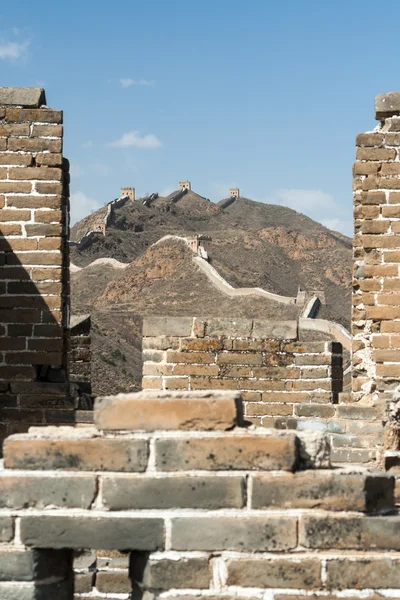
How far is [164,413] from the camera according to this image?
293 cm

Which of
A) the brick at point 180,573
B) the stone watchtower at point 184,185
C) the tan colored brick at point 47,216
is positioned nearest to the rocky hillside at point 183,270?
the stone watchtower at point 184,185

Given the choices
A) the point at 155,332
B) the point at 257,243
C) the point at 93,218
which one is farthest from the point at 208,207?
the point at 155,332

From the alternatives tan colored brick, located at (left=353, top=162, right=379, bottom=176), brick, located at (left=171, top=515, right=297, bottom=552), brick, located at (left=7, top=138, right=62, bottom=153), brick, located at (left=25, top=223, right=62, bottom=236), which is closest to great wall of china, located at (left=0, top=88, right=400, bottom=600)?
brick, located at (left=171, top=515, right=297, bottom=552)

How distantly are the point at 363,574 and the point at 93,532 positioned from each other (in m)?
0.78

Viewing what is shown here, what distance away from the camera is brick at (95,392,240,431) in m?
2.92

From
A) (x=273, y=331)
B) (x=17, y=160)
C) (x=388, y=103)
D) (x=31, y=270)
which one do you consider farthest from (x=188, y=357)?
(x=388, y=103)

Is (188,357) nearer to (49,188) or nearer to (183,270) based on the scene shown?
(49,188)

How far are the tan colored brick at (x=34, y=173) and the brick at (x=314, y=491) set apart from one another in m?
4.23

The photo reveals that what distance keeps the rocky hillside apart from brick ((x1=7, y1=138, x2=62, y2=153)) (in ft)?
57.5

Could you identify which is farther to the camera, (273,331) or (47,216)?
(273,331)

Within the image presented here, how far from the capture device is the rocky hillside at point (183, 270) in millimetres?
40781

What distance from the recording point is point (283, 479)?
2.86 m

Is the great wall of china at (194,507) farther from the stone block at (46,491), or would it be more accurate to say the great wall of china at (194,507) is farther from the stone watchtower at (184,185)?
the stone watchtower at (184,185)

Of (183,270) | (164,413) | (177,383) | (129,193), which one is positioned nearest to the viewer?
(164,413)
